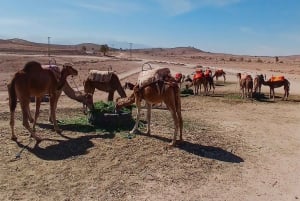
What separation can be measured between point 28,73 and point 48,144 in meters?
2.01

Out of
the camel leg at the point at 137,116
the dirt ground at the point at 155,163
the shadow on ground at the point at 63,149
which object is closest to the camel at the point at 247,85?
the dirt ground at the point at 155,163

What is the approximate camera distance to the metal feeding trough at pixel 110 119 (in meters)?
12.8

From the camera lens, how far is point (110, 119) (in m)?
12.8

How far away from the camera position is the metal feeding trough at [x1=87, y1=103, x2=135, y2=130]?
1275 centimetres

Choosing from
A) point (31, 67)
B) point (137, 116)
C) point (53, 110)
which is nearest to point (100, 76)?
point (53, 110)

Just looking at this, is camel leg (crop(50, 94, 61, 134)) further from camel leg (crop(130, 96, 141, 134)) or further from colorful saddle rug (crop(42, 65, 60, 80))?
camel leg (crop(130, 96, 141, 134))

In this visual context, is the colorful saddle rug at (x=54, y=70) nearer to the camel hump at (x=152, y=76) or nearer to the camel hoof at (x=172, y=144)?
the camel hump at (x=152, y=76)

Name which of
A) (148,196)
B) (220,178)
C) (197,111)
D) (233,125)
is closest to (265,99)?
(197,111)

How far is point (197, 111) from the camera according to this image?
58.0ft

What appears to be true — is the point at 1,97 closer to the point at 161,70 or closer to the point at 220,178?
the point at 161,70

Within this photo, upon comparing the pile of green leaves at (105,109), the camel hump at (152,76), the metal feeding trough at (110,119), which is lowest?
the metal feeding trough at (110,119)

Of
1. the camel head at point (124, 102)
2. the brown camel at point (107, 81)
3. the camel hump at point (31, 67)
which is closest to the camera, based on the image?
the camel hump at point (31, 67)

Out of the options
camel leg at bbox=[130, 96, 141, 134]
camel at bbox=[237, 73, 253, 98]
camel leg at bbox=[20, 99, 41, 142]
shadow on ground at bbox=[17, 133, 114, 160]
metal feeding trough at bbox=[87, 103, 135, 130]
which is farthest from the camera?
camel at bbox=[237, 73, 253, 98]

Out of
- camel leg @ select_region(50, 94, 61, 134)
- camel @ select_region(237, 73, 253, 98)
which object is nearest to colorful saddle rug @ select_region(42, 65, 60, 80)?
camel leg @ select_region(50, 94, 61, 134)
